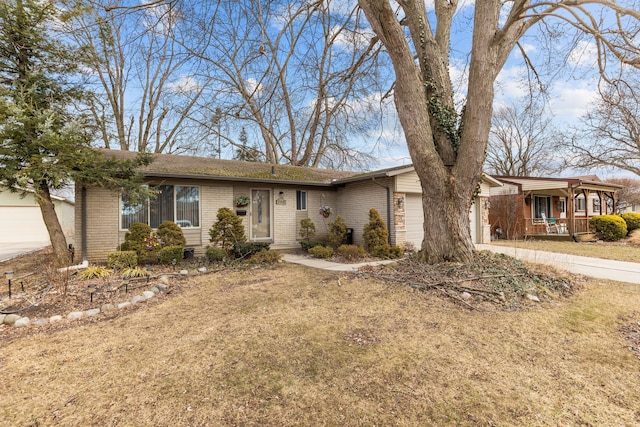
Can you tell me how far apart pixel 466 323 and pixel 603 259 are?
822 centimetres

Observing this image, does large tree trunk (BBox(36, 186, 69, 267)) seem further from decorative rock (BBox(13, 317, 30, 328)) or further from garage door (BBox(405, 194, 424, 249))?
garage door (BBox(405, 194, 424, 249))

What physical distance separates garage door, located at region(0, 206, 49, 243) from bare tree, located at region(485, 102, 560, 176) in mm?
32574

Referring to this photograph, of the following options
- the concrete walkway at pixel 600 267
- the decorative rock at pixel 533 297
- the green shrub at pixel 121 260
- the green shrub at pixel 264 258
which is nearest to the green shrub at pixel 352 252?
the green shrub at pixel 264 258

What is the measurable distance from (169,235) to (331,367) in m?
7.08

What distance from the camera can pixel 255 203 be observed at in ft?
35.8

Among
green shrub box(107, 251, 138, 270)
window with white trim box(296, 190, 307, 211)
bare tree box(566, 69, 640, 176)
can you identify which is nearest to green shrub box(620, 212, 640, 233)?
bare tree box(566, 69, 640, 176)

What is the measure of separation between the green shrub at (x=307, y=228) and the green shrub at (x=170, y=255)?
444 cm

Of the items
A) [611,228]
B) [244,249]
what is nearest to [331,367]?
[244,249]

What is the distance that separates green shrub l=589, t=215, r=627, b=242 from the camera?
13.3 meters

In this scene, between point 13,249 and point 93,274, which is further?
point 13,249

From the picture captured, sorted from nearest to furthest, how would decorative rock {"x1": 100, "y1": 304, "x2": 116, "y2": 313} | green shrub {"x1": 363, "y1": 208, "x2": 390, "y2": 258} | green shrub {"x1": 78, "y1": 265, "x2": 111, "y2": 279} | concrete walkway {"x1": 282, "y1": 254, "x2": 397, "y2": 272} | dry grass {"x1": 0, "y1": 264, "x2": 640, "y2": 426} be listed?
dry grass {"x1": 0, "y1": 264, "x2": 640, "y2": 426} < decorative rock {"x1": 100, "y1": 304, "x2": 116, "y2": 313} < green shrub {"x1": 78, "y1": 265, "x2": 111, "y2": 279} < concrete walkway {"x1": 282, "y1": 254, "x2": 397, "y2": 272} < green shrub {"x1": 363, "y1": 208, "x2": 390, "y2": 258}

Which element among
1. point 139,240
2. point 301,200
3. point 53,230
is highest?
point 301,200

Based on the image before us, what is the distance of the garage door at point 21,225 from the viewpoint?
624 inches

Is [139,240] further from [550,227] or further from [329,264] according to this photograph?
[550,227]
